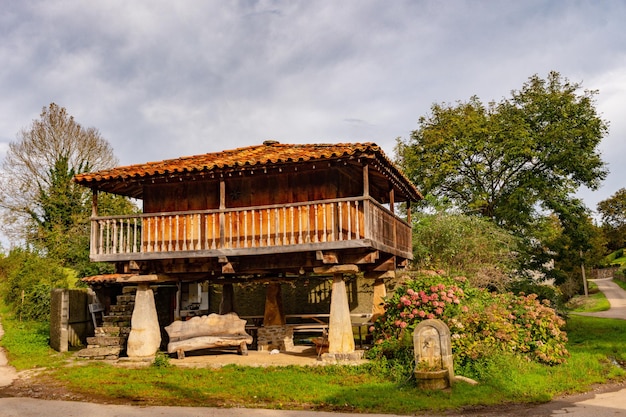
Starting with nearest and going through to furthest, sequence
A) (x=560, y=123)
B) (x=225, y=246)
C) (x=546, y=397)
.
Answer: (x=546, y=397) → (x=225, y=246) → (x=560, y=123)

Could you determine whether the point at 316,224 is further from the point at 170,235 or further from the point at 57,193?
the point at 57,193

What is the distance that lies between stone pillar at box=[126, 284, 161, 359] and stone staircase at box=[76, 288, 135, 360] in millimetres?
419

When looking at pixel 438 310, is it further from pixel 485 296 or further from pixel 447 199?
pixel 447 199

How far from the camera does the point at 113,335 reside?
14.0 m

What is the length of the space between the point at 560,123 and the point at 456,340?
50.7ft

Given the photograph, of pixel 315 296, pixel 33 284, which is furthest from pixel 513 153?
pixel 33 284

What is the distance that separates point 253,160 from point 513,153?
46.5ft

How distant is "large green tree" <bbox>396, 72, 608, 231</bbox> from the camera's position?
22.5 m

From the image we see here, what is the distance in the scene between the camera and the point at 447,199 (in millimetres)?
24078

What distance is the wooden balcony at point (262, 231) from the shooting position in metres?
11.7

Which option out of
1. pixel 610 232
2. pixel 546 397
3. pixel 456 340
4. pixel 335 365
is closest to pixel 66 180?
pixel 335 365

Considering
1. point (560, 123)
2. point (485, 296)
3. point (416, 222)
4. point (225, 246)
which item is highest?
point (560, 123)

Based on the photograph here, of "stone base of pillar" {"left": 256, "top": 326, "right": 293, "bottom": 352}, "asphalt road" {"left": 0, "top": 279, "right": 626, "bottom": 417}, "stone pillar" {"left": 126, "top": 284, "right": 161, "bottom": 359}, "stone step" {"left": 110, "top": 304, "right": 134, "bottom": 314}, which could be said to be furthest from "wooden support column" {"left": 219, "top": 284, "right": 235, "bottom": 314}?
"asphalt road" {"left": 0, "top": 279, "right": 626, "bottom": 417}

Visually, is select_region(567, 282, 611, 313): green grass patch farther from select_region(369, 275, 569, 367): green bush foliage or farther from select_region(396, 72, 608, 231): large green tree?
select_region(369, 275, 569, 367): green bush foliage
